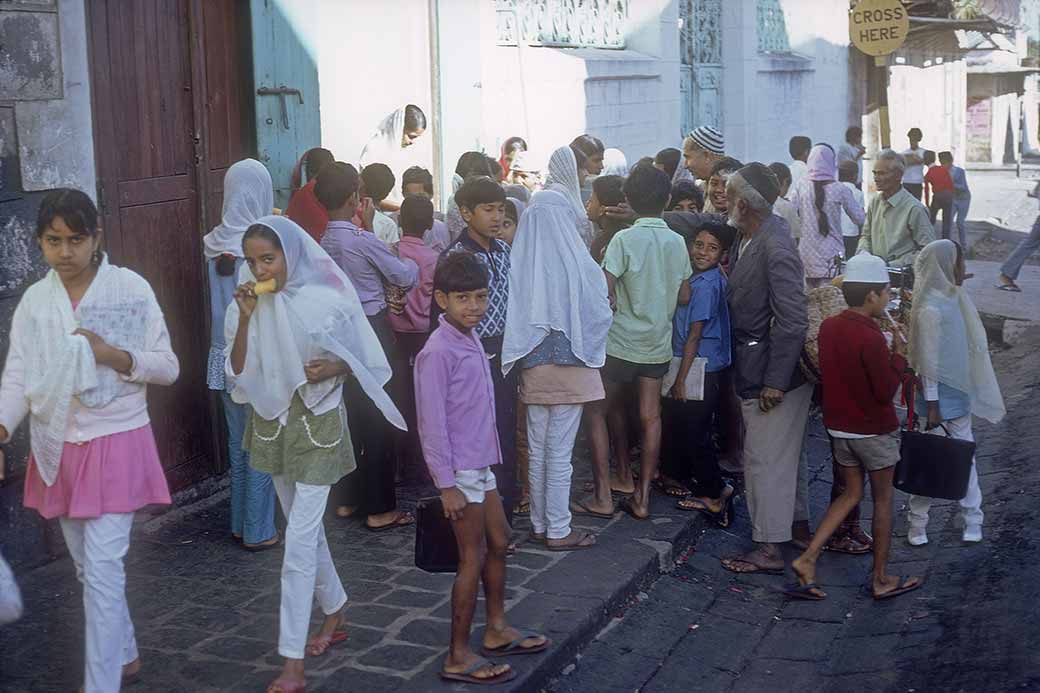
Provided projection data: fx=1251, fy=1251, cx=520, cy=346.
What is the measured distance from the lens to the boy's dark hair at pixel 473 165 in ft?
25.8

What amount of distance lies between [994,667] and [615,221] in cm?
325

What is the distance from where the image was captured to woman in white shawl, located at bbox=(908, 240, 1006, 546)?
636 centimetres

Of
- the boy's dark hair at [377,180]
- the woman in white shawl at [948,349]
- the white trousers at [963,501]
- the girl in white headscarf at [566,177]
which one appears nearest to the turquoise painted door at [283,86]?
the boy's dark hair at [377,180]

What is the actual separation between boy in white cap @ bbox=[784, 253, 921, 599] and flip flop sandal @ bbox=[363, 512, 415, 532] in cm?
212

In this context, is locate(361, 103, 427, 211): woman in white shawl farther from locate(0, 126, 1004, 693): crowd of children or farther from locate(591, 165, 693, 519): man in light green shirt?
locate(591, 165, 693, 519): man in light green shirt

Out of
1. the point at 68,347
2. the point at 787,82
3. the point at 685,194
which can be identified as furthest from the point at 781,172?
the point at 787,82

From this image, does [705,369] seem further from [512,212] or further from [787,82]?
[787,82]

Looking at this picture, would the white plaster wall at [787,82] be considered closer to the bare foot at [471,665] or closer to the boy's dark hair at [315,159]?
the boy's dark hair at [315,159]

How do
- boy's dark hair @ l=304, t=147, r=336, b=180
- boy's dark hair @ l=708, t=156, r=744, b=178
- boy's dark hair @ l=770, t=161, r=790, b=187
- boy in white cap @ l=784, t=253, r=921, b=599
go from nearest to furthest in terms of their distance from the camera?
boy in white cap @ l=784, t=253, r=921, b=599
boy's dark hair @ l=304, t=147, r=336, b=180
boy's dark hair @ l=708, t=156, r=744, b=178
boy's dark hair @ l=770, t=161, r=790, b=187

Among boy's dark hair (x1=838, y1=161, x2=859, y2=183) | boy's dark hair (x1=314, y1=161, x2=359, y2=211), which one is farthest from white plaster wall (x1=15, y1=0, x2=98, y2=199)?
boy's dark hair (x1=838, y1=161, x2=859, y2=183)

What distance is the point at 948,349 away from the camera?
251 inches

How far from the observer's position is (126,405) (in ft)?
13.9

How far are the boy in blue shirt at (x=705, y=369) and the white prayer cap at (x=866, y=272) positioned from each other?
104 centimetres

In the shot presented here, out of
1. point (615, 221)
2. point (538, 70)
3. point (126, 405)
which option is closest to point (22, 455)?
point (126, 405)
